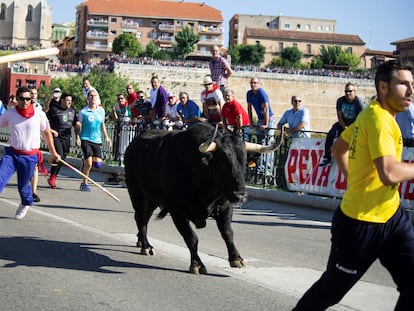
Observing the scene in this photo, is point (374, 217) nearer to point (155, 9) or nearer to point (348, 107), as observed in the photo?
point (348, 107)

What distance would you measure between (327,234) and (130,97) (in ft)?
34.4

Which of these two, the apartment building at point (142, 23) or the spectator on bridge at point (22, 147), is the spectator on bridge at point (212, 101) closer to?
the spectator on bridge at point (22, 147)

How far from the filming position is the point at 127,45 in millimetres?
160125

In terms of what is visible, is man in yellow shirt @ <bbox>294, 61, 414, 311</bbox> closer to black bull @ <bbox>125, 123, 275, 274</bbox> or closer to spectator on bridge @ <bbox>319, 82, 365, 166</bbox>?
black bull @ <bbox>125, 123, 275, 274</bbox>

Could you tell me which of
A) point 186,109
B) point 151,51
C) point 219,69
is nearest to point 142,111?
point 186,109

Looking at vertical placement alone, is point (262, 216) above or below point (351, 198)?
below

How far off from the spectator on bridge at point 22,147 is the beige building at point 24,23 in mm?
188047

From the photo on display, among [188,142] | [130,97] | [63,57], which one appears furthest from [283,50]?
[188,142]

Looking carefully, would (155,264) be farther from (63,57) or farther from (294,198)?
(63,57)

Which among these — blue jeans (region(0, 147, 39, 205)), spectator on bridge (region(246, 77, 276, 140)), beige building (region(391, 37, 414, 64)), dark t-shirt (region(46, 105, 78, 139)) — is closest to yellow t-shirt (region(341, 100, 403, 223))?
blue jeans (region(0, 147, 39, 205))

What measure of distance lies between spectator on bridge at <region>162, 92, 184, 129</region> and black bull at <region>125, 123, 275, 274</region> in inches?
372

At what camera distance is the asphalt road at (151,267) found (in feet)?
23.9

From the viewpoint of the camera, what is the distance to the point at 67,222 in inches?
478

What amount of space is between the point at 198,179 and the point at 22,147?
4089mm
